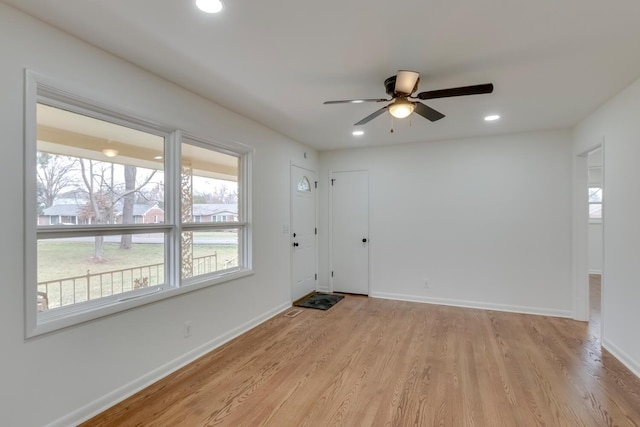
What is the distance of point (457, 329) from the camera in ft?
12.1

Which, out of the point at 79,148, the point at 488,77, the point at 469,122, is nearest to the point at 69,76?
the point at 79,148

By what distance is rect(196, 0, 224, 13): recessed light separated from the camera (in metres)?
1.66

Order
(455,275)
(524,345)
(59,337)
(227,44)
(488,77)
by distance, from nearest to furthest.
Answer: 1. (59,337)
2. (227,44)
3. (488,77)
4. (524,345)
5. (455,275)

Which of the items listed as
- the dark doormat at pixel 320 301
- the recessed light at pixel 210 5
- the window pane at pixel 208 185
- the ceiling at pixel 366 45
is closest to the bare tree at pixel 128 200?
the window pane at pixel 208 185

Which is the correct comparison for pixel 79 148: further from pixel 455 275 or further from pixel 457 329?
pixel 455 275

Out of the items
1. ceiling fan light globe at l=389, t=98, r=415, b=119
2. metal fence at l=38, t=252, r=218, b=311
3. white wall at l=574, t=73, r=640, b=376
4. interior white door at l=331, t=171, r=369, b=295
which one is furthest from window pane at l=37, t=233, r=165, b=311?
white wall at l=574, t=73, r=640, b=376

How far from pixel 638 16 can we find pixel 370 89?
1.72 m

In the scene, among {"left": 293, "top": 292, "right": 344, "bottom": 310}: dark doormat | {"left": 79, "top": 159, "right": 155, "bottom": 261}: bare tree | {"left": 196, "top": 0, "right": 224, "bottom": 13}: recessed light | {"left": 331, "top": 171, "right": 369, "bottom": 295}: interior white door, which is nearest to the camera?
{"left": 196, "top": 0, "right": 224, "bottom": 13}: recessed light

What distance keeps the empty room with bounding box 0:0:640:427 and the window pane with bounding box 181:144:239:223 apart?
0.09 ft

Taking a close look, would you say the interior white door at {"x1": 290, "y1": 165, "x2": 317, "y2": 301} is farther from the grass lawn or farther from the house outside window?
the house outside window

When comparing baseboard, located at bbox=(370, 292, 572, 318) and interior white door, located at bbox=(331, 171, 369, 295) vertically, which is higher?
interior white door, located at bbox=(331, 171, 369, 295)

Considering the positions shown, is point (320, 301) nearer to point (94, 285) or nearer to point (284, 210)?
point (284, 210)

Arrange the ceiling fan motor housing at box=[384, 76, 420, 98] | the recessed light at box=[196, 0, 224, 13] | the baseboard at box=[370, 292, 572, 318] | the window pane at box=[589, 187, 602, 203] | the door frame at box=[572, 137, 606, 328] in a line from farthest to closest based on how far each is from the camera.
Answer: the window pane at box=[589, 187, 602, 203]
the baseboard at box=[370, 292, 572, 318]
the door frame at box=[572, 137, 606, 328]
the ceiling fan motor housing at box=[384, 76, 420, 98]
the recessed light at box=[196, 0, 224, 13]

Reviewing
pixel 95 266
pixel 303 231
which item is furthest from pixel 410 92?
pixel 303 231
